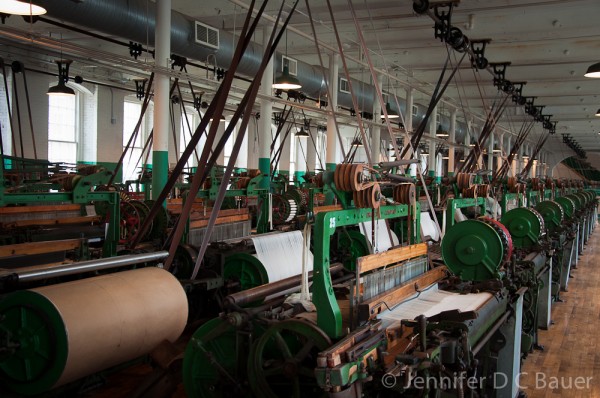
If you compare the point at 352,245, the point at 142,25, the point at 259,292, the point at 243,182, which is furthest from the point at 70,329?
the point at 243,182

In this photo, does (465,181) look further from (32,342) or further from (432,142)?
(432,142)

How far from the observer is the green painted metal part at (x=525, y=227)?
7270 mm

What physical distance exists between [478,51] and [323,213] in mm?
8709

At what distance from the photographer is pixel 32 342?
124 inches

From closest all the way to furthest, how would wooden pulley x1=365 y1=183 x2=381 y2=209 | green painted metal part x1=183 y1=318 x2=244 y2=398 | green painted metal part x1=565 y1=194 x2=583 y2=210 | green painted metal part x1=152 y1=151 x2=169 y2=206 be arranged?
green painted metal part x1=183 y1=318 x2=244 y2=398 → wooden pulley x1=365 y1=183 x2=381 y2=209 → green painted metal part x1=152 y1=151 x2=169 y2=206 → green painted metal part x1=565 y1=194 x2=583 y2=210

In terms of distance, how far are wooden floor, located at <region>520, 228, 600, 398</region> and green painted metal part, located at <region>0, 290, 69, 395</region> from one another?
4130mm

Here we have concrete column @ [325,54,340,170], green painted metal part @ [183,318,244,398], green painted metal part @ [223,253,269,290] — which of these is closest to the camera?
green painted metal part @ [183,318,244,398]

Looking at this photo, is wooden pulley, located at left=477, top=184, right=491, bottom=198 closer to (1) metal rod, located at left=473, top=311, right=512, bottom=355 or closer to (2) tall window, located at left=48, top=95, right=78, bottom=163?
(1) metal rod, located at left=473, top=311, right=512, bottom=355

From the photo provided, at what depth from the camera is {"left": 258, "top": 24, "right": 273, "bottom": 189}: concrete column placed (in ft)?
35.5

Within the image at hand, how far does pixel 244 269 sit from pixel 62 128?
1236 centimetres

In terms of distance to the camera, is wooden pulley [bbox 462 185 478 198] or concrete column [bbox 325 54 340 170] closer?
wooden pulley [bbox 462 185 478 198]

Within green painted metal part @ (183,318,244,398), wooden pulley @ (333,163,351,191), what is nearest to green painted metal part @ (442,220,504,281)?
wooden pulley @ (333,163,351,191)

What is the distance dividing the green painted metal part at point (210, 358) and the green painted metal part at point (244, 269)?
1848 millimetres

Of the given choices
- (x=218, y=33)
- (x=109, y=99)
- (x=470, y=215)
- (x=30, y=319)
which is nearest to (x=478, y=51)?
(x=470, y=215)
